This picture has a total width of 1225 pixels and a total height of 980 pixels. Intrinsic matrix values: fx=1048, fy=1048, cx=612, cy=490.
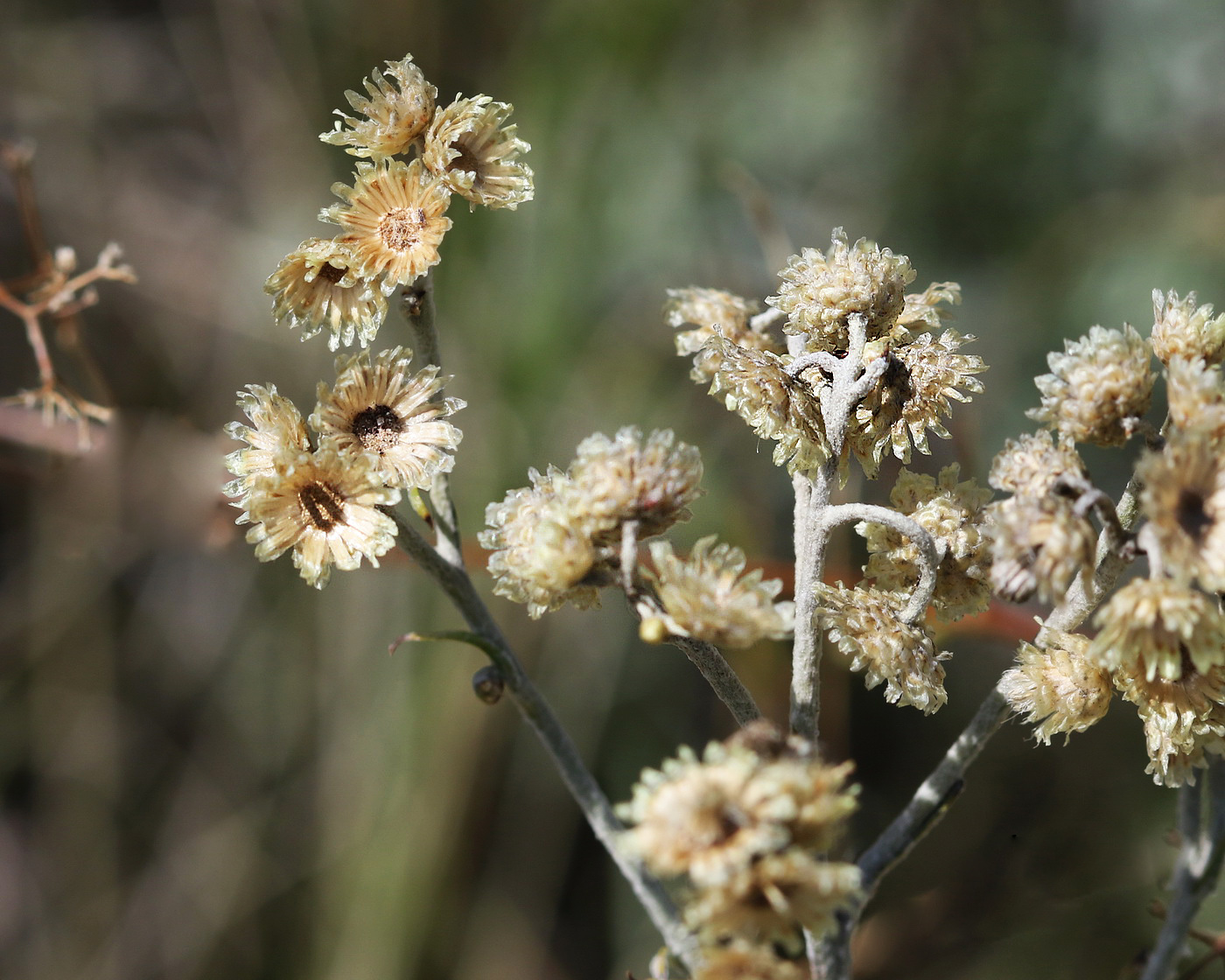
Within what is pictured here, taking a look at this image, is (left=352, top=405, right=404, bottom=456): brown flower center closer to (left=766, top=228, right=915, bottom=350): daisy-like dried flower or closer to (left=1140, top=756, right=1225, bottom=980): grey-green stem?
(left=766, top=228, right=915, bottom=350): daisy-like dried flower

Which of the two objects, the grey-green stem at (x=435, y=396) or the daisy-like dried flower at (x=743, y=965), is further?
the grey-green stem at (x=435, y=396)

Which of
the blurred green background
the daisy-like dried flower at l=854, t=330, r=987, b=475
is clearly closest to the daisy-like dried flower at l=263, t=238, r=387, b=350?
the daisy-like dried flower at l=854, t=330, r=987, b=475

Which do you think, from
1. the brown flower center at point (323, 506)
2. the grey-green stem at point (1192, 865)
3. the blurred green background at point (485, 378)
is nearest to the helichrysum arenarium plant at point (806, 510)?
the brown flower center at point (323, 506)

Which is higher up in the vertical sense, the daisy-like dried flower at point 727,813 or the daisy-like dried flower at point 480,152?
the daisy-like dried flower at point 480,152

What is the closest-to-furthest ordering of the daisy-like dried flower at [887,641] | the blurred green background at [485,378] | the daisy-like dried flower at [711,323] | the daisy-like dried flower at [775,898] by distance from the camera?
the daisy-like dried flower at [775,898], the daisy-like dried flower at [887,641], the daisy-like dried flower at [711,323], the blurred green background at [485,378]

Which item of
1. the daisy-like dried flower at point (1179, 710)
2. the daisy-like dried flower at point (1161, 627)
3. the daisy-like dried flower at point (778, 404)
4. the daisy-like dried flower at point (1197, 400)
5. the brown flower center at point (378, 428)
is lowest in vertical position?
the daisy-like dried flower at point (1179, 710)

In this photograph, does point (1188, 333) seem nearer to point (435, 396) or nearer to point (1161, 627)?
point (1161, 627)

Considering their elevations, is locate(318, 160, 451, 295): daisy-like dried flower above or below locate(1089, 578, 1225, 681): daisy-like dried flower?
above

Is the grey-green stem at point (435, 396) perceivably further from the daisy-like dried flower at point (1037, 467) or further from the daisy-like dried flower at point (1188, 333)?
the daisy-like dried flower at point (1188, 333)

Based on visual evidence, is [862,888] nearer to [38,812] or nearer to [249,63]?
[38,812]
